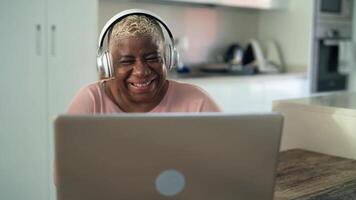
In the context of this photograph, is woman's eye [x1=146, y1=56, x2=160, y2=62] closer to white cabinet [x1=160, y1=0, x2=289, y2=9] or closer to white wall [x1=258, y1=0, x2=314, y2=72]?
white cabinet [x1=160, y1=0, x2=289, y2=9]

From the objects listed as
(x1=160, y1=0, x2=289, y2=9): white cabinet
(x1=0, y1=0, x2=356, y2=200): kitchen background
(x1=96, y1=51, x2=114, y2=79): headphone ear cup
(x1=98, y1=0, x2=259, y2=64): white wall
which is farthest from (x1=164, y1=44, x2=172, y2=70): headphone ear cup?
(x1=160, y1=0, x2=289, y2=9): white cabinet

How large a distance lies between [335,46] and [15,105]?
292 centimetres

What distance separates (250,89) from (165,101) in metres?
2.45

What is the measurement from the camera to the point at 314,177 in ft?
4.05

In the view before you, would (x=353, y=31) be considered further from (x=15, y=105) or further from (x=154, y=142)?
(x=154, y=142)

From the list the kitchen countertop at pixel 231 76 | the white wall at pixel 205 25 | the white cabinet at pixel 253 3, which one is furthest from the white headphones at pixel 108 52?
the white cabinet at pixel 253 3

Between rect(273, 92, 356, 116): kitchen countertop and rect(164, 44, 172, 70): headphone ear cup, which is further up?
rect(164, 44, 172, 70): headphone ear cup

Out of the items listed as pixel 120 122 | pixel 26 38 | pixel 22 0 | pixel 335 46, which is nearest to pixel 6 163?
pixel 26 38

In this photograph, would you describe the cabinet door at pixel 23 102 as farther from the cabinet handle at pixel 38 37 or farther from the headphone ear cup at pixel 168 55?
the headphone ear cup at pixel 168 55

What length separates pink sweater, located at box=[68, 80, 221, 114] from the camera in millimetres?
1207

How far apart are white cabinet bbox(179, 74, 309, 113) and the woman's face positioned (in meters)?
2.00

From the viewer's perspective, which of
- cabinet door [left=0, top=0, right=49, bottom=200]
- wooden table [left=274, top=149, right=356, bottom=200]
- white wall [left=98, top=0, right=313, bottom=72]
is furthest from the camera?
white wall [left=98, top=0, right=313, bottom=72]

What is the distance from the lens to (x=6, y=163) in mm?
2588

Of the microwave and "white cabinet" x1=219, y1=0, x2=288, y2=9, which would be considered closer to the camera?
"white cabinet" x1=219, y1=0, x2=288, y2=9
